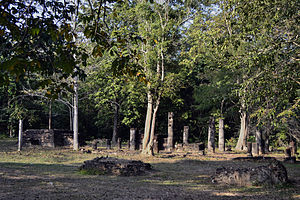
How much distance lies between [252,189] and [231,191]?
0.75 meters

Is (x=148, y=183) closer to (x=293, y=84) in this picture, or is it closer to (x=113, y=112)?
(x=293, y=84)

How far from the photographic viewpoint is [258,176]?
10.7 metres

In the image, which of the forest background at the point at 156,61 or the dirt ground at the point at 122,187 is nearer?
the forest background at the point at 156,61

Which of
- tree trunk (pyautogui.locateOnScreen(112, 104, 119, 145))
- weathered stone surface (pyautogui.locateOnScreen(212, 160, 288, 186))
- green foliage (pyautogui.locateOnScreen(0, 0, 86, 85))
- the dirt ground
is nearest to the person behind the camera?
green foliage (pyautogui.locateOnScreen(0, 0, 86, 85))

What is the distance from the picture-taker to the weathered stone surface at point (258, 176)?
10.6 metres

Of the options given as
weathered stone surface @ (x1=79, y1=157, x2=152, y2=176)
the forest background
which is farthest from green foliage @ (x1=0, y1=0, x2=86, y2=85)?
weathered stone surface @ (x1=79, y1=157, x2=152, y2=176)

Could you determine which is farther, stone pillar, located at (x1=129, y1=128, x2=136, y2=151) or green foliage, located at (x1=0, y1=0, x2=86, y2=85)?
stone pillar, located at (x1=129, y1=128, x2=136, y2=151)

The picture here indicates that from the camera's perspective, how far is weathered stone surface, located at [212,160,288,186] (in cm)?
1061

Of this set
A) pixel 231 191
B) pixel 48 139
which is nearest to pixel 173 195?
pixel 231 191

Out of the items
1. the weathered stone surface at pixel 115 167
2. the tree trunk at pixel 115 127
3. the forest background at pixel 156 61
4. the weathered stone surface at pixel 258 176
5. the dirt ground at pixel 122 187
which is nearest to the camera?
the forest background at pixel 156 61

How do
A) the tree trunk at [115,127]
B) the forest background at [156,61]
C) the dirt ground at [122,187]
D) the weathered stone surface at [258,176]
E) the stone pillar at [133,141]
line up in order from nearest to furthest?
the forest background at [156,61] < the dirt ground at [122,187] < the weathered stone surface at [258,176] < the stone pillar at [133,141] < the tree trunk at [115,127]

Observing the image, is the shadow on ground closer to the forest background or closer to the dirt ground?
the dirt ground

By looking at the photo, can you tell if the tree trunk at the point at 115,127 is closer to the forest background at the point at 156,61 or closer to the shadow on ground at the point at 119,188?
the forest background at the point at 156,61

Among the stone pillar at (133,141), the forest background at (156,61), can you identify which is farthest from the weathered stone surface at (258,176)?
the stone pillar at (133,141)
